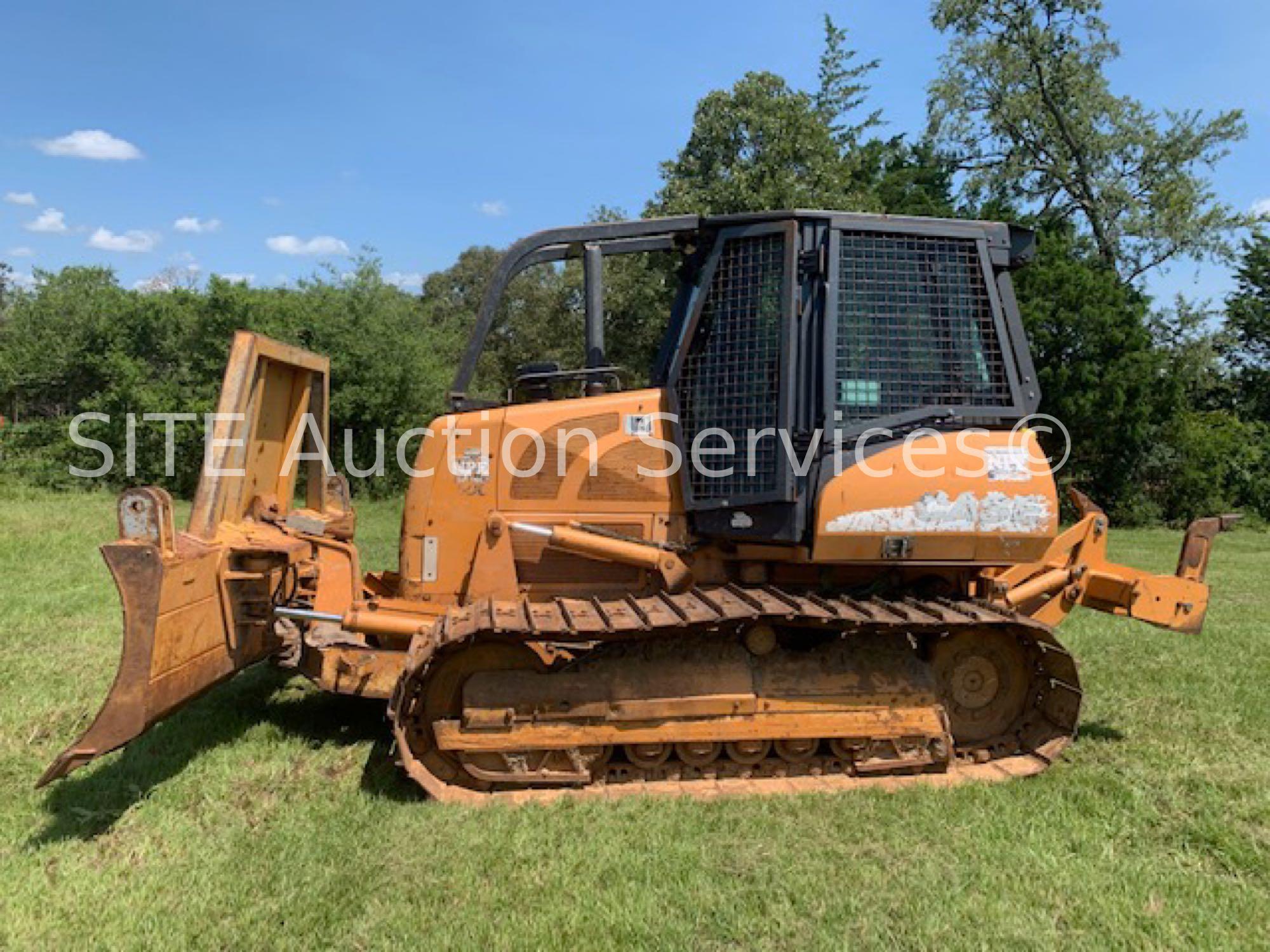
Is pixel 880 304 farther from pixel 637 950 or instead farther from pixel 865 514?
pixel 637 950

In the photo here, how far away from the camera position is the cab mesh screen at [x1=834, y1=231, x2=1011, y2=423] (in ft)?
14.7

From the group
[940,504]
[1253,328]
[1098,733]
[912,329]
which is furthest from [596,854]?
[1253,328]

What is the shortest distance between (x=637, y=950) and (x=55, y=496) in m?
19.1

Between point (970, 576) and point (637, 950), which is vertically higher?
point (970, 576)

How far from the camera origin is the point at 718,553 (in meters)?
4.82

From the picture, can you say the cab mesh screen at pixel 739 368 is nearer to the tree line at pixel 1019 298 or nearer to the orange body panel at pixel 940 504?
the orange body panel at pixel 940 504

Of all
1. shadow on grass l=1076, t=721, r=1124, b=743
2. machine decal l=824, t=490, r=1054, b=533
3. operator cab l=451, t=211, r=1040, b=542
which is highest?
operator cab l=451, t=211, r=1040, b=542

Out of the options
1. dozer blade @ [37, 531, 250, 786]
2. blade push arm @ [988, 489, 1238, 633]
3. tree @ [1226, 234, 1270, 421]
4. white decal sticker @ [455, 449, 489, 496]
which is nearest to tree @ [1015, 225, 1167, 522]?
tree @ [1226, 234, 1270, 421]

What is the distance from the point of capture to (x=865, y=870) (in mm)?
3545

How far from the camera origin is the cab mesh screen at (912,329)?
14.7ft

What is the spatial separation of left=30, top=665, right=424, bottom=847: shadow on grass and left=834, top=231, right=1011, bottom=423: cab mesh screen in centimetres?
299

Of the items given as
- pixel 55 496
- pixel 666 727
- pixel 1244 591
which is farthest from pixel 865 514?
pixel 55 496

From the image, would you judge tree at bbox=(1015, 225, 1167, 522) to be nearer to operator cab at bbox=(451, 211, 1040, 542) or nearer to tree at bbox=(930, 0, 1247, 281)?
tree at bbox=(930, 0, 1247, 281)

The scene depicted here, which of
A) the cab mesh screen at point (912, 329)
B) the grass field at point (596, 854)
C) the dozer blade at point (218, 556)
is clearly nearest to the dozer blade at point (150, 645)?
the dozer blade at point (218, 556)
